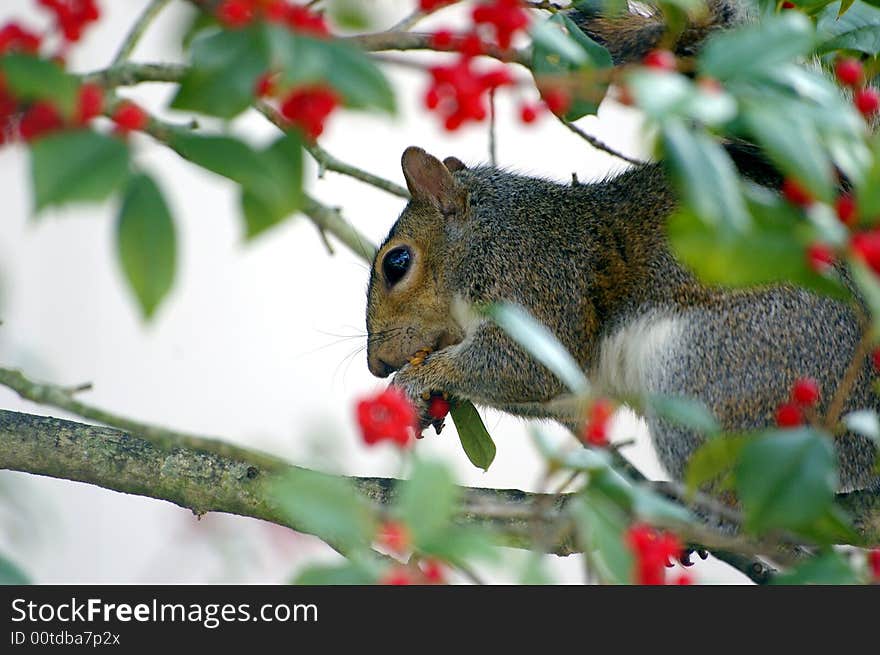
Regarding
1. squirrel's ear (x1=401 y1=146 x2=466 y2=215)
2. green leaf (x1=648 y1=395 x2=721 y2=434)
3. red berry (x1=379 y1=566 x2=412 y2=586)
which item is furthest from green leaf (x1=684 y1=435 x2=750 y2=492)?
squirrel's ear (x1=401 y1=146 x2=466 y2=215)

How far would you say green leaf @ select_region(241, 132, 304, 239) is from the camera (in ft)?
1.98

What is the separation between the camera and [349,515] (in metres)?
0.62

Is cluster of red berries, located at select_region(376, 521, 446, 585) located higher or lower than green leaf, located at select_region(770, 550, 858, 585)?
higher

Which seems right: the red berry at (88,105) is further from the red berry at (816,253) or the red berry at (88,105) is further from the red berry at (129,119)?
the red berry at (816,253)

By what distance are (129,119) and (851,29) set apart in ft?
3.21

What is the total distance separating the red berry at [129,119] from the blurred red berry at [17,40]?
0.06 meters

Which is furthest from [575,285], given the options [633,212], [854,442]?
[854,442]

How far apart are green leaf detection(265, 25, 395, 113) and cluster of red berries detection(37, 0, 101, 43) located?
0.20 m

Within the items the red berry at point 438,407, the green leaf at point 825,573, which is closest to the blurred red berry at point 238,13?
the green leaf at point 825,573

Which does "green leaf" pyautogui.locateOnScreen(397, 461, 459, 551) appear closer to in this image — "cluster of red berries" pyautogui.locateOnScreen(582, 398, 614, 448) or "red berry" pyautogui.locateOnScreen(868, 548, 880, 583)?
"cluster of red berries" pyautogui.locateOnScreen(582, 398, 614, 448)

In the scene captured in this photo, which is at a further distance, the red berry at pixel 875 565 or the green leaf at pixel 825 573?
the red berry at pixel 875 565

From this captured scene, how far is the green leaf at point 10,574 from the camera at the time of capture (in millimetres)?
798
